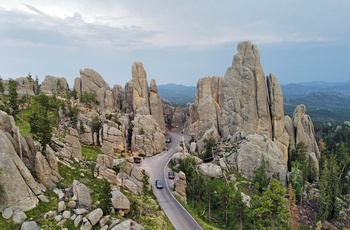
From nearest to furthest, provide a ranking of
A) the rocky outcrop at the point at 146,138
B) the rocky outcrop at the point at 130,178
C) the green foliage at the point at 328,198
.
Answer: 1. the rocky outcrop at the point at 130,178
2. the green foliage at the point at 328,198
3. the rocky outcrop at the point at 146,138

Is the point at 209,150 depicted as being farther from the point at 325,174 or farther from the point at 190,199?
the point at 325,174

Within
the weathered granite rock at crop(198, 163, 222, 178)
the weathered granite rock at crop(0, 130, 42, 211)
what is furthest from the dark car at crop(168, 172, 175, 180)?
the weathered granite rock at crop(0, 130, 42, 211)

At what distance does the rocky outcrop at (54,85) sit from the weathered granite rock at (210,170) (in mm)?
70877

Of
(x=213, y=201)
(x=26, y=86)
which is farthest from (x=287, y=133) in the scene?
(x=26, y=86)

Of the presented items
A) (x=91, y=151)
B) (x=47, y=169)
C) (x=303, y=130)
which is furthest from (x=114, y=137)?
(x=303, y=130)

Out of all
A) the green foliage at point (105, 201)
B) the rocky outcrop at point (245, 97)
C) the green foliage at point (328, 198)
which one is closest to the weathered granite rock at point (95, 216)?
the green foliage at point (105, 201)

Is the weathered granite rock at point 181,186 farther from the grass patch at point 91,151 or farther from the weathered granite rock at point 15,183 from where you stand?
the weathered granite rock at point 15,183

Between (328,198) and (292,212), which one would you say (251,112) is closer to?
(328,198)

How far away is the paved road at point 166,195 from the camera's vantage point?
45556 mm

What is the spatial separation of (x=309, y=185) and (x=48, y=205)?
226 ft

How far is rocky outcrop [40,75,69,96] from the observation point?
375ft

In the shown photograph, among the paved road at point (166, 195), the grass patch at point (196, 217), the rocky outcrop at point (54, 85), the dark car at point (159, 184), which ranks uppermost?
the rocky outcrop at point (54, 85)

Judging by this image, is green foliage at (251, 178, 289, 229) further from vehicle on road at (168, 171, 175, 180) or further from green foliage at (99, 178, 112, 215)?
green foliage at (99, 178, 112, 215)

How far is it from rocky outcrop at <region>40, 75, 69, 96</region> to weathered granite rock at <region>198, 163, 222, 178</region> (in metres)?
70.9
